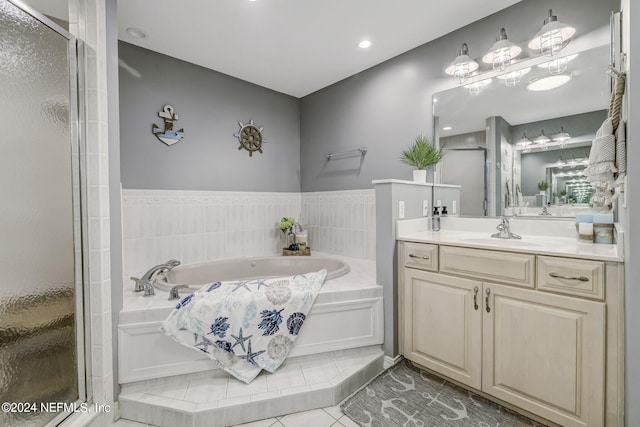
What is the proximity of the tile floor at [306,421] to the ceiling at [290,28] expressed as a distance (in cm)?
256

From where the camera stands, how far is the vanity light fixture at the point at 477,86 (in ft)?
7.00

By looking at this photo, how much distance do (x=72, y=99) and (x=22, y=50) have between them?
240 millimetres

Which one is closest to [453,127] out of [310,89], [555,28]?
[555,28]

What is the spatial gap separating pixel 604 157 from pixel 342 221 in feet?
7.15

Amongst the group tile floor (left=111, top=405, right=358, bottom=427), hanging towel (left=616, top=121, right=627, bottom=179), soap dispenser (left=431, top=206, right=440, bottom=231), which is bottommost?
tile floor (left=111, top=405, right=358, bottom=427)

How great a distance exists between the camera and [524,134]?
195 centimetres

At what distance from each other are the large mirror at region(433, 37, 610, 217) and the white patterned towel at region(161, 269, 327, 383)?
1.57 m

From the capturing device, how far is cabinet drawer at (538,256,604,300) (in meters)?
1.23

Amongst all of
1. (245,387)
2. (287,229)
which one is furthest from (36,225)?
(287,229)

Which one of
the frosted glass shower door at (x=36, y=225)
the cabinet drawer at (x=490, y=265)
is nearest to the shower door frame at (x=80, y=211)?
the frosted glass shower door at (x=36, y=225)

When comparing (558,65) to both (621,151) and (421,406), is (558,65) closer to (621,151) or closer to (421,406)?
(621,151)

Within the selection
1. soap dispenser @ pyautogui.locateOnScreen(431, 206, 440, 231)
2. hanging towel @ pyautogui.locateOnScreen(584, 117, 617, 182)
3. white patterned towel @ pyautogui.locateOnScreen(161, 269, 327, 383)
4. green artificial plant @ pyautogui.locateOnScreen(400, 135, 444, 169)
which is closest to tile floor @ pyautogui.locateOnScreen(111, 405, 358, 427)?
white patterned towel @ pyautogui.locateOnScreen(161, 269, 327, 383)

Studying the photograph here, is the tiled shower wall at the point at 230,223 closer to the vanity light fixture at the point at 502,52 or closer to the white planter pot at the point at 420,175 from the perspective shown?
the white planter pot at the point at 420,175

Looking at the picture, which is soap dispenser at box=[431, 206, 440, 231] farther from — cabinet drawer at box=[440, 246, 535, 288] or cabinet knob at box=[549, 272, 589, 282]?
cabinet knob at box=[549, 272, 589, 282]
